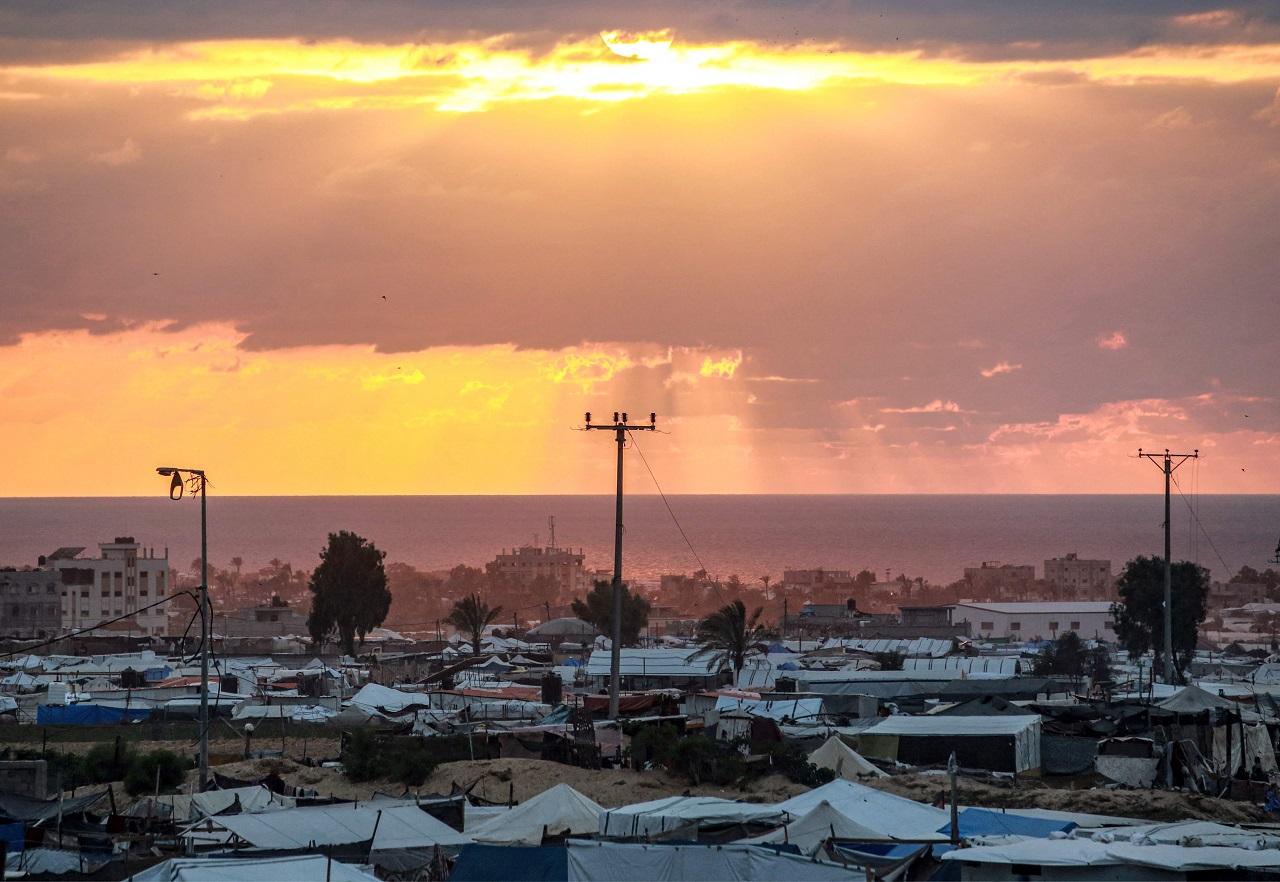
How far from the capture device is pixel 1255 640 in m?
114

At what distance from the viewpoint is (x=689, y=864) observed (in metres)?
23.0

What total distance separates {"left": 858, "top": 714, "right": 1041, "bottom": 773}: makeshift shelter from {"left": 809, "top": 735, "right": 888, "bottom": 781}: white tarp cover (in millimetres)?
2573

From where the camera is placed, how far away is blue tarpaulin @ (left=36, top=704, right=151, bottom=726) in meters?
49.6

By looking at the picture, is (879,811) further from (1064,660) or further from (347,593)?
(347,593)

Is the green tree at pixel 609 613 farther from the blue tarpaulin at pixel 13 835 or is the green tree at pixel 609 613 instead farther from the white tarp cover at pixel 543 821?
the blue tarpaulin at pixel 13 835

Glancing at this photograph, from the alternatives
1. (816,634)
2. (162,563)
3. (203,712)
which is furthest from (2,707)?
(162,563)

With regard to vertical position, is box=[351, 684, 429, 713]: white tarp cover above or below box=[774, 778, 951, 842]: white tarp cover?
below

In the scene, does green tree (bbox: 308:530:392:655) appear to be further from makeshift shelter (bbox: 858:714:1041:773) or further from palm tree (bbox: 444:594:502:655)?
makeshift shelter (bbox: 858:714:1041:773)

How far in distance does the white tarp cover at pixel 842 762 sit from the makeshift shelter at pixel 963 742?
2.57 metres

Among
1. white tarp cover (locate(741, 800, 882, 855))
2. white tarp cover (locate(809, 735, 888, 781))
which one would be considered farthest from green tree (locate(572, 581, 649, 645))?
white tarp cover (locate(741, 800, 882, 855))

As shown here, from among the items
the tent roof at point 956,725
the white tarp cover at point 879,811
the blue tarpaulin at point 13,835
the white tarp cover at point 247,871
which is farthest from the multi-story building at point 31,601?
the white tarp cover at point 247,871

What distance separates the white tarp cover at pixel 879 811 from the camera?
26750 mm

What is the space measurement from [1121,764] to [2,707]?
3248 centimetres

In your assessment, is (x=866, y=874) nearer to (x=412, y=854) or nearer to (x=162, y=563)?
(x=412, y=854)
